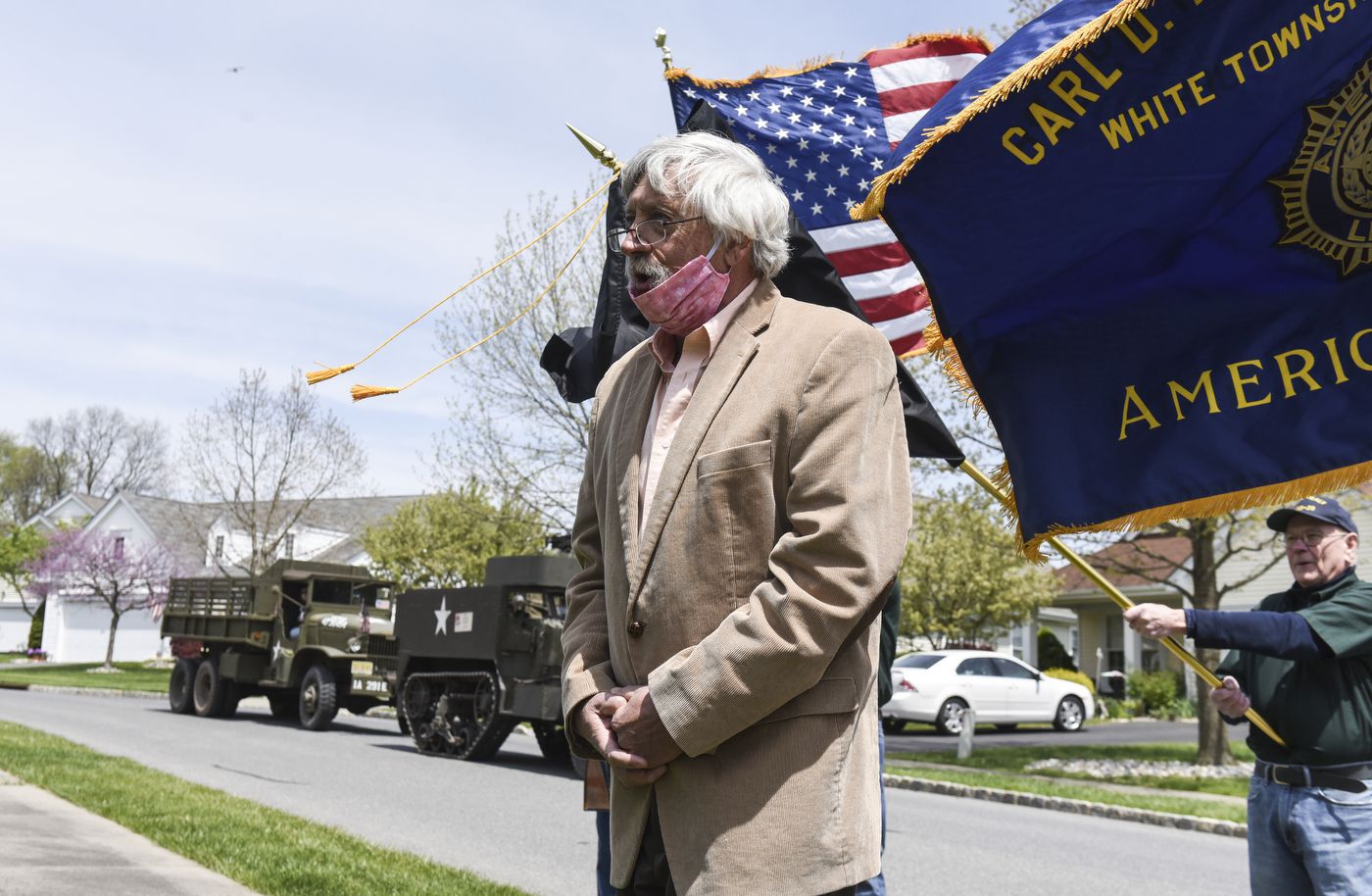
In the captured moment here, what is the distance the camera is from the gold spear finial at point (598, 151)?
16.5 feet

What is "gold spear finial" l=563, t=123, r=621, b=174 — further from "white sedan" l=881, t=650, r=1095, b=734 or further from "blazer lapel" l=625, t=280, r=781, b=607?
"white sedan" l=881, t=650, r=1095, b=734

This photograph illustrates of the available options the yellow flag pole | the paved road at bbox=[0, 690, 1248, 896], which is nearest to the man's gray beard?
the yellow flag pole

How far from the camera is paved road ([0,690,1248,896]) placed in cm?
800

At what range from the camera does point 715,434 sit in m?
2.35

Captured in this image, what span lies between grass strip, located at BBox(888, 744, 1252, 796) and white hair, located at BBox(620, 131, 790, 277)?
41.6 ft

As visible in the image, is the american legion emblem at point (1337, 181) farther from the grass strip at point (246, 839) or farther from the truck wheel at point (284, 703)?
the truck wheel at point (284, 703)

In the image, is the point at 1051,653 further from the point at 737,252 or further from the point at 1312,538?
the point at 737,252

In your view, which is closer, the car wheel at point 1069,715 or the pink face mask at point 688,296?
the pink face mask at point 688,296

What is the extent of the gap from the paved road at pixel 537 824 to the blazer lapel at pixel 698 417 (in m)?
5.06

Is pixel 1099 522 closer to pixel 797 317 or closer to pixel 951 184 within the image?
pixel 951 184

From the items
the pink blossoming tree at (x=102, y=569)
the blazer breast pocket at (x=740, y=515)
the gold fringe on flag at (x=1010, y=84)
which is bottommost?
the blazer breast pocket at (x=740, y=515)

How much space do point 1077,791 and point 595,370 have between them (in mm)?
9984

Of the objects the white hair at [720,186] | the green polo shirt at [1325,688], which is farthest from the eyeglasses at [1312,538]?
the white hair at [720,186]

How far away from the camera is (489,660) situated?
594 inches
